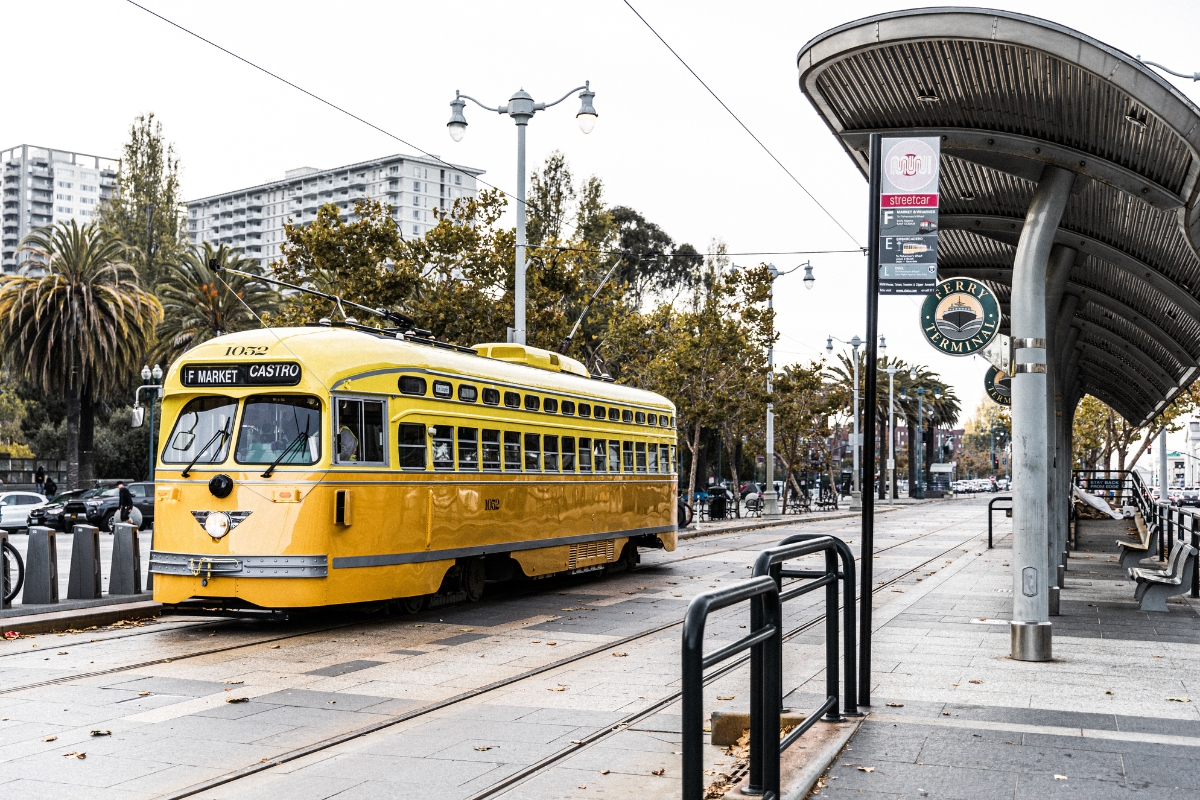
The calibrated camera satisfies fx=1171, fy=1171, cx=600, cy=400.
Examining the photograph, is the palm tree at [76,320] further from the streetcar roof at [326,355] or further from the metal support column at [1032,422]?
the metal support column at [1032,422]

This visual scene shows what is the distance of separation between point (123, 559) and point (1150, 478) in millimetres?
74195

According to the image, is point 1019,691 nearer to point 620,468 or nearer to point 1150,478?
point 620,468

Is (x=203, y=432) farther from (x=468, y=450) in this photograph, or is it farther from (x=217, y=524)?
(x=468, y=450)

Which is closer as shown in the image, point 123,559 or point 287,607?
point 287,607

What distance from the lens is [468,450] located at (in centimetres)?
1470

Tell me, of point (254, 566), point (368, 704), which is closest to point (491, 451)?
point (254, 566)

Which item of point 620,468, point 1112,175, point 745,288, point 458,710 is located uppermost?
point 745,288

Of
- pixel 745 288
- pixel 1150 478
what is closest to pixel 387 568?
pixel 745 288

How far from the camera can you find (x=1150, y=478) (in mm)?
75938

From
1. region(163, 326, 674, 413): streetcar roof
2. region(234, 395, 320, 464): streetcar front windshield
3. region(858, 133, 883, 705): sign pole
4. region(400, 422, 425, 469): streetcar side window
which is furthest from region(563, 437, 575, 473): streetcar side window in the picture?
region(858, 133, 883, 705): sign pole

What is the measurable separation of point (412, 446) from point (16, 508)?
88.5 feet

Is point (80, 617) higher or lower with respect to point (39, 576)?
lower

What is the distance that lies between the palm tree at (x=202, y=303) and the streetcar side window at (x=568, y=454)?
28.6 metres

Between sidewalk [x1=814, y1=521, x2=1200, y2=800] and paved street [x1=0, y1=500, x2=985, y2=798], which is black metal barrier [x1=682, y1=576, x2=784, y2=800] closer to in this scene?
paved street [x1=0, y1=500, x2=985, y2=798]
